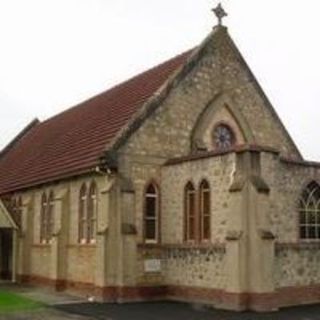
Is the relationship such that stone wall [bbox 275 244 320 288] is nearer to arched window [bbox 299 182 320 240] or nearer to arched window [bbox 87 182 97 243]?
arched window [bbox 299 182 320 240]

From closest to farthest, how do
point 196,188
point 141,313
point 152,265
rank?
1. point 141,313
2. point 196,188
3. point 152,265

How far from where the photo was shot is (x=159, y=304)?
26094 millimetres

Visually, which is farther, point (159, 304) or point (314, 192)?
point (314, 192)

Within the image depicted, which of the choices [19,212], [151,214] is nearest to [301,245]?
[151,214]

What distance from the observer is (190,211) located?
27625 mm

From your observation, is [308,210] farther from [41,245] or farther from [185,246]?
[41,245]

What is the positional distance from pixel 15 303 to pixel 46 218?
8.58m

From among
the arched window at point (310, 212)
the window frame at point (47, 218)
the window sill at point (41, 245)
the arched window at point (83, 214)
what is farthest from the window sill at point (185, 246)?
the window sill at point (41, 245)

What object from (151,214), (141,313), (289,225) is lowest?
(141,313)

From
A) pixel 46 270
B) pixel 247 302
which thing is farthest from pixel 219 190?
pixel 46 270

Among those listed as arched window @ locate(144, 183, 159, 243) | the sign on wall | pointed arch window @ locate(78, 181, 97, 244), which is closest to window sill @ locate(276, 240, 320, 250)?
the sign on wall

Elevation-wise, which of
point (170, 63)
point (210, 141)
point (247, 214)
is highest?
point (170, 63)

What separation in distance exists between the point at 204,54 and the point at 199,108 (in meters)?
2.33

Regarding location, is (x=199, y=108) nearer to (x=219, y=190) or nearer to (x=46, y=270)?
(x=219, y=190)
